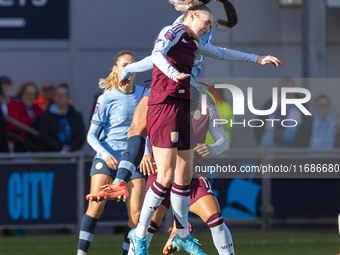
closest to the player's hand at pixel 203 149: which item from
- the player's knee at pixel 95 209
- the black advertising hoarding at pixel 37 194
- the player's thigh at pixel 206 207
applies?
the player's thigh at pixel 206 207

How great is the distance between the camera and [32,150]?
14406mm

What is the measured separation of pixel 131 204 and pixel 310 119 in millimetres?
5384

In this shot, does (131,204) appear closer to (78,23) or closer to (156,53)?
(156,53)

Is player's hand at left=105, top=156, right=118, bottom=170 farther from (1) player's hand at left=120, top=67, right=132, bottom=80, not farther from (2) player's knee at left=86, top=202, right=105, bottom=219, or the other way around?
(1) player's hand at left=120, top=67, right=132, bottom=80

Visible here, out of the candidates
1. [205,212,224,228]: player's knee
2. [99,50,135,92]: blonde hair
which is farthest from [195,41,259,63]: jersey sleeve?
[99,50,135,92]: blonde hair

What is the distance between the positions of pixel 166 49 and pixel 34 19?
1120 cm

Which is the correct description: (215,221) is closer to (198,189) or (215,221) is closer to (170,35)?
(198,189)

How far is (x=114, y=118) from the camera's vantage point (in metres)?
9.47

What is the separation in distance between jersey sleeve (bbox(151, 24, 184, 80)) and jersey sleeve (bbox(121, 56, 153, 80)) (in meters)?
0.35

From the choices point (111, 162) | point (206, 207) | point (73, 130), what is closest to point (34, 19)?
point (73, 130)

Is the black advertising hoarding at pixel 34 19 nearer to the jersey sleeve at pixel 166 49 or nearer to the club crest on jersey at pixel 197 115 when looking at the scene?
the club crest on jersey at pixel 197 115

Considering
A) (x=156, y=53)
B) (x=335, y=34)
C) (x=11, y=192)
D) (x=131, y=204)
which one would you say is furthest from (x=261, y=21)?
(x=156, y=53)

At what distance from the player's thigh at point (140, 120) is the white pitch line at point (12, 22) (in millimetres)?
10042

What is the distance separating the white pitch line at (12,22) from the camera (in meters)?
18.2
